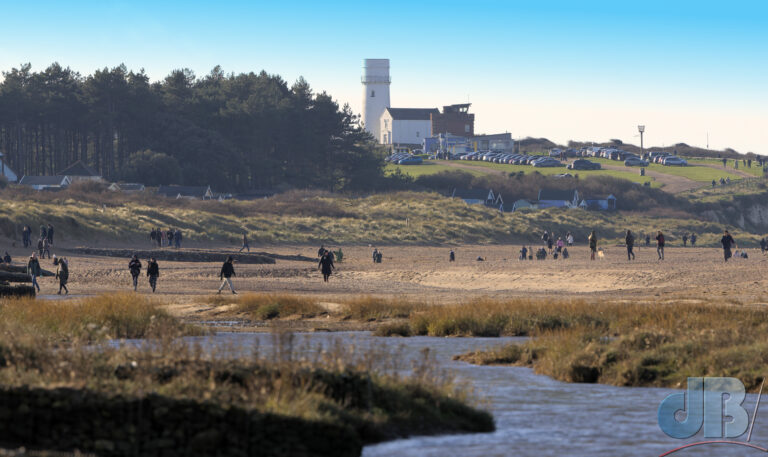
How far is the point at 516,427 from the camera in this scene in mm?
14906

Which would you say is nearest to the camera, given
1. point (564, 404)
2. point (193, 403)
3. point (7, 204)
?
point (193, 403)

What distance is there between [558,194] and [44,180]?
210 ft

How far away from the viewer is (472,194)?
130 meters

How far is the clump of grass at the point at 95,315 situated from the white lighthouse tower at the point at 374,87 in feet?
541

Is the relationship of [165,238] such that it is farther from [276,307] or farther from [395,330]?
[395,330]

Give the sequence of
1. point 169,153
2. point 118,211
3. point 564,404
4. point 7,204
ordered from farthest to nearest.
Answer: point 169,153, point 118,211, point 7,204, point 564,404

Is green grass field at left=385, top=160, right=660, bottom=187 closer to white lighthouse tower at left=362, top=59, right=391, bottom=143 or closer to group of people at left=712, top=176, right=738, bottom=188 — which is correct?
group of people at left=712, top=176, right=738, bottom=188

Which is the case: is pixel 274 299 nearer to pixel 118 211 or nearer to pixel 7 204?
pixel 7 204

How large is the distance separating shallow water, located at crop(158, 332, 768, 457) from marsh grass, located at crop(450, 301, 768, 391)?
0.48 m

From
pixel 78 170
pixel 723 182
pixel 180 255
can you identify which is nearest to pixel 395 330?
pixel 180 255

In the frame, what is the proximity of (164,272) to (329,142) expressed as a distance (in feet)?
239

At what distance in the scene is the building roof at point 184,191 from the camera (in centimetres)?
10306

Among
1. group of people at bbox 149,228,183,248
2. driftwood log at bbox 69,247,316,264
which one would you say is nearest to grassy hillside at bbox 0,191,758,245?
group of people at bbox 149,228,183,248

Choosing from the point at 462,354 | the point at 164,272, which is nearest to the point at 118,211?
the point at 164,272
